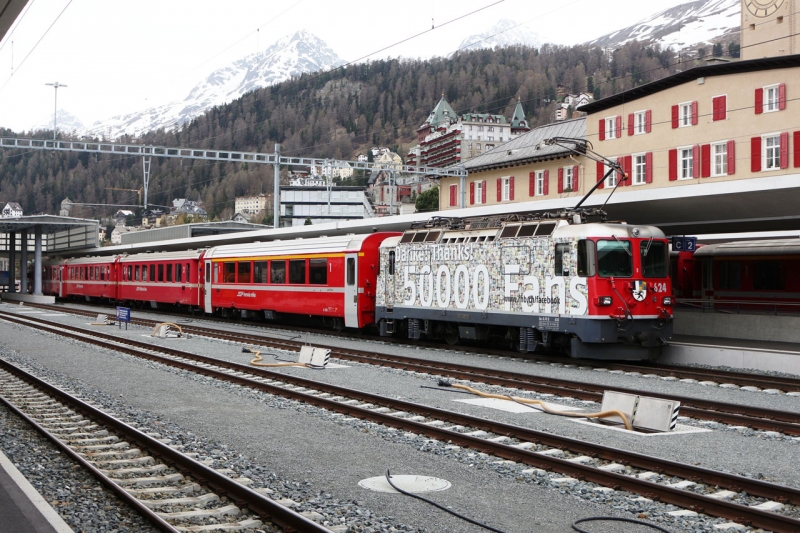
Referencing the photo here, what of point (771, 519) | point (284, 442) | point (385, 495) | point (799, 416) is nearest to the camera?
point (771, 519)

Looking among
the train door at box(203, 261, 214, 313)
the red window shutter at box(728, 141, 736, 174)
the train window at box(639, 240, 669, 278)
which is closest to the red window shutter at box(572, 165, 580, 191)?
the red window shutter at box(728, 141, 736, 174)

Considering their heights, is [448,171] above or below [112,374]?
A: above

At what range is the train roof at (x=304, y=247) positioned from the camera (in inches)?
958

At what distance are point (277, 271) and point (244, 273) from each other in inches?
122

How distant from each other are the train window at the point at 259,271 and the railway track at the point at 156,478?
1662 centimetres

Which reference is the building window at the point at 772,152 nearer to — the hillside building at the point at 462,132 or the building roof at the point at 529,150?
the building roof at the point at 529,150

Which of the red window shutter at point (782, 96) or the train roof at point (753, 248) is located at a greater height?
the red window shutter at point (782, 96)

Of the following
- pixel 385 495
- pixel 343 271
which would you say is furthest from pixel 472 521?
pixel 343 271

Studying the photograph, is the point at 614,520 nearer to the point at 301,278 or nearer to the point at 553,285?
the point at 553,285

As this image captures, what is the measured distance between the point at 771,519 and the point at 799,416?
205 inches

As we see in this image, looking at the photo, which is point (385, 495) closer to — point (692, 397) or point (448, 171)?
point (692, 397)

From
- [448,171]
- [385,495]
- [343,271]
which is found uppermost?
[448,171]

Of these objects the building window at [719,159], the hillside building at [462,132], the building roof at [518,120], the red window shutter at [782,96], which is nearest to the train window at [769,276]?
the red window shutter at [782,96]

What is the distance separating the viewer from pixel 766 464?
8820mm
